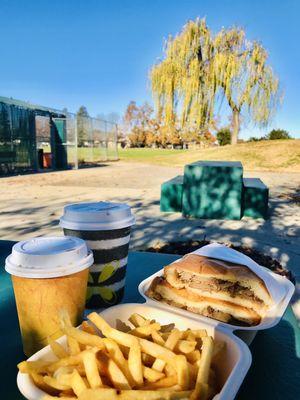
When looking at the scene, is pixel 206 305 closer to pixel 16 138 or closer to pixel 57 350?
pixel 57 350

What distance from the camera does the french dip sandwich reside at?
3.73 ft

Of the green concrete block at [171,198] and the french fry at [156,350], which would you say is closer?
the french fry at [156,350]

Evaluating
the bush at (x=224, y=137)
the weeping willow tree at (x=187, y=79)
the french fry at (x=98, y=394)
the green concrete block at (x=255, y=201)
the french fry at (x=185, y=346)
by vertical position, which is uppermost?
the weeping willow tree at (x=187, y=79)

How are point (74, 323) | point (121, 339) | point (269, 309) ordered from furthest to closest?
point (269, 309), point (74, 323), point (121, 339)

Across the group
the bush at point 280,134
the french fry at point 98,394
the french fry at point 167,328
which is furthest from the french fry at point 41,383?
the bush at point 280,134

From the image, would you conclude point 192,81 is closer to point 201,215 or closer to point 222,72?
point 222,72

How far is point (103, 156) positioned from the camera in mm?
28375

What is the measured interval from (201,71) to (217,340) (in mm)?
22307

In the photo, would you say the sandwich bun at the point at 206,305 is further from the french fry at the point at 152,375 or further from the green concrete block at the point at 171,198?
the green concrete block at the point at 171,198

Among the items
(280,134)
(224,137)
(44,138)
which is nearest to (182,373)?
(44,138)

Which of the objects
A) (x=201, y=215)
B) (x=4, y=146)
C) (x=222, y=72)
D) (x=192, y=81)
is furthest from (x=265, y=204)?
(x=222, y=72)

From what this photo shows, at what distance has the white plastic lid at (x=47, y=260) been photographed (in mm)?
913

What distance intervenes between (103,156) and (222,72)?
1161 centimetres

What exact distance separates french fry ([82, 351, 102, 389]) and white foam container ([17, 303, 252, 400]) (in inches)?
3.9
